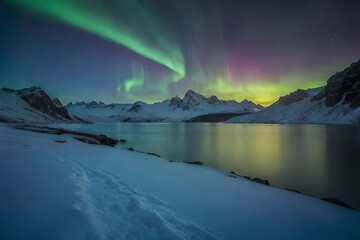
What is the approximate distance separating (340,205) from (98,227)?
11510 mm

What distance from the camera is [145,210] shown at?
6.90 metres

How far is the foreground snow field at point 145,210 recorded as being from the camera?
5383 millimetres

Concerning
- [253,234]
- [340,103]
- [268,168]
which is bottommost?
[268,168]

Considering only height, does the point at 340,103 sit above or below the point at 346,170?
above

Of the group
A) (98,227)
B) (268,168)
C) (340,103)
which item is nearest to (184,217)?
(98,227)

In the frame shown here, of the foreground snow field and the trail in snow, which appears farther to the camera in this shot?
the trail in snow

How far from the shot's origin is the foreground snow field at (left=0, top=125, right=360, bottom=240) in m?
5.38

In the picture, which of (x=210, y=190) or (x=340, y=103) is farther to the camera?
(x=340, y=103)

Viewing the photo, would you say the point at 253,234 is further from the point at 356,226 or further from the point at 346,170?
the point at 346,170

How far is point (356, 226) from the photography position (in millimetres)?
7938

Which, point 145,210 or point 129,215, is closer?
point 129,215

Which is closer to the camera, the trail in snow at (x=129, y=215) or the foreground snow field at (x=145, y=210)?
the foreground snow field at (x=145, y=210)

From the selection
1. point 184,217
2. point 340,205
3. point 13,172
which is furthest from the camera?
point 340,205

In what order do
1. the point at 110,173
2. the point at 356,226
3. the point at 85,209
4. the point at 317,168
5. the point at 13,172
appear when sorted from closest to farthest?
the point at 85,209 → the point at 356,226 → the point at 13,172 → the point at 110,173 → the point at 317,168
